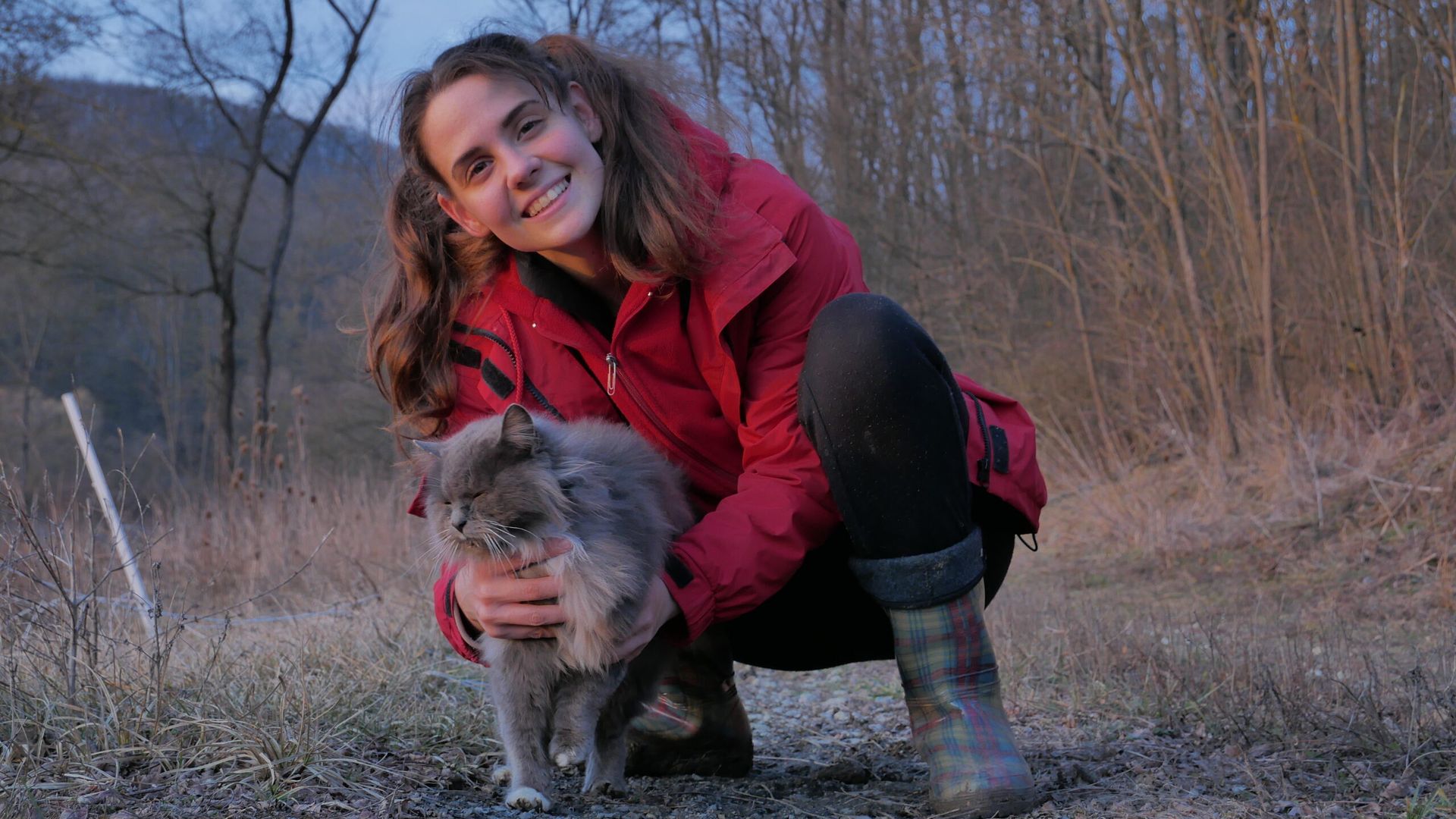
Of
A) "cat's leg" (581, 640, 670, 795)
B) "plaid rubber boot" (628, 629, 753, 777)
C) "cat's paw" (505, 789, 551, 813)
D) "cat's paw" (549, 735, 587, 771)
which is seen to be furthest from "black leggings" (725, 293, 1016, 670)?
"cat's paw" (505, 789, 551, 813)

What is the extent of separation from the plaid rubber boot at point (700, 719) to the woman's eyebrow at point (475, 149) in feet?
4.69

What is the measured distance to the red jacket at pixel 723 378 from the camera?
257cm

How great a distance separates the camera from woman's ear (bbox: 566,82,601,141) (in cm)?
292

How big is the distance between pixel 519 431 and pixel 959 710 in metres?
1.23

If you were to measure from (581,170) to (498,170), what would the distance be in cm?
21

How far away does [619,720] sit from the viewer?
283 centimetres

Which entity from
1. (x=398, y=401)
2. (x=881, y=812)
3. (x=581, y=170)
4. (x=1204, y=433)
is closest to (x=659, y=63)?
(x=581, y=170)

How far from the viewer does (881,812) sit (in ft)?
8.61

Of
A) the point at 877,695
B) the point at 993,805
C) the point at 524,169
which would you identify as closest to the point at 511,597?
the point at 524,169

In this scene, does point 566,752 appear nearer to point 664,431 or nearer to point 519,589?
point 519,589

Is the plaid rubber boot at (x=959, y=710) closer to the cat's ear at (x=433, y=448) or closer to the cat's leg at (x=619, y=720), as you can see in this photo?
the cat's leg at (x=619, y=720)

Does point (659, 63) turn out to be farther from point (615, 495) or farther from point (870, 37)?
point (870, 37)

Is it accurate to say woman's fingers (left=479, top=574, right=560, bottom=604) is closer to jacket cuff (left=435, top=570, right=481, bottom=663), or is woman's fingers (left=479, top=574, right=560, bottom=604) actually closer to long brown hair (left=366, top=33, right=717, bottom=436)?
jacket cuff (left=435, top=570, right=481, bottom=663)

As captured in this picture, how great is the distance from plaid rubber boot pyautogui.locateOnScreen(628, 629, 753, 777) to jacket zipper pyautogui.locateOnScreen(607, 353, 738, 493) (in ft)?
1.44
